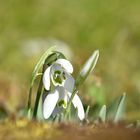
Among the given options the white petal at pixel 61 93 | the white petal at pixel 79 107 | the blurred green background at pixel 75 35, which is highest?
the blurred green background at pixel 75 35

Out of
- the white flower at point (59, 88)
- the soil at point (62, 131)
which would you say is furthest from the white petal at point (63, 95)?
the soil at point (62, 131)

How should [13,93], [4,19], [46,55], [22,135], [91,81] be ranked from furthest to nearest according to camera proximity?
[4,19], [13,93], [91,81], [46,55], [22,135]

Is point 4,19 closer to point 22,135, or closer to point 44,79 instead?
point 44,79

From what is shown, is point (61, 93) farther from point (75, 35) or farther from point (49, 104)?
point (75, 35)

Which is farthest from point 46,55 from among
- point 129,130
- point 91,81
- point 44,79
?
point 91,81

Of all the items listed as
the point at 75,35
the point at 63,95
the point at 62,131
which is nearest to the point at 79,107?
the point at 63,95

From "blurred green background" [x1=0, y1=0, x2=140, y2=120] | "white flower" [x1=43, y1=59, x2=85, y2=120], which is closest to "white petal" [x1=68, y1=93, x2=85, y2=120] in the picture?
"white flower" [x1=43, y1=59, x2=85, y2=120]

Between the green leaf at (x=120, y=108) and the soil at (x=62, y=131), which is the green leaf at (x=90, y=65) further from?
the soil at (x=62, y=131)
